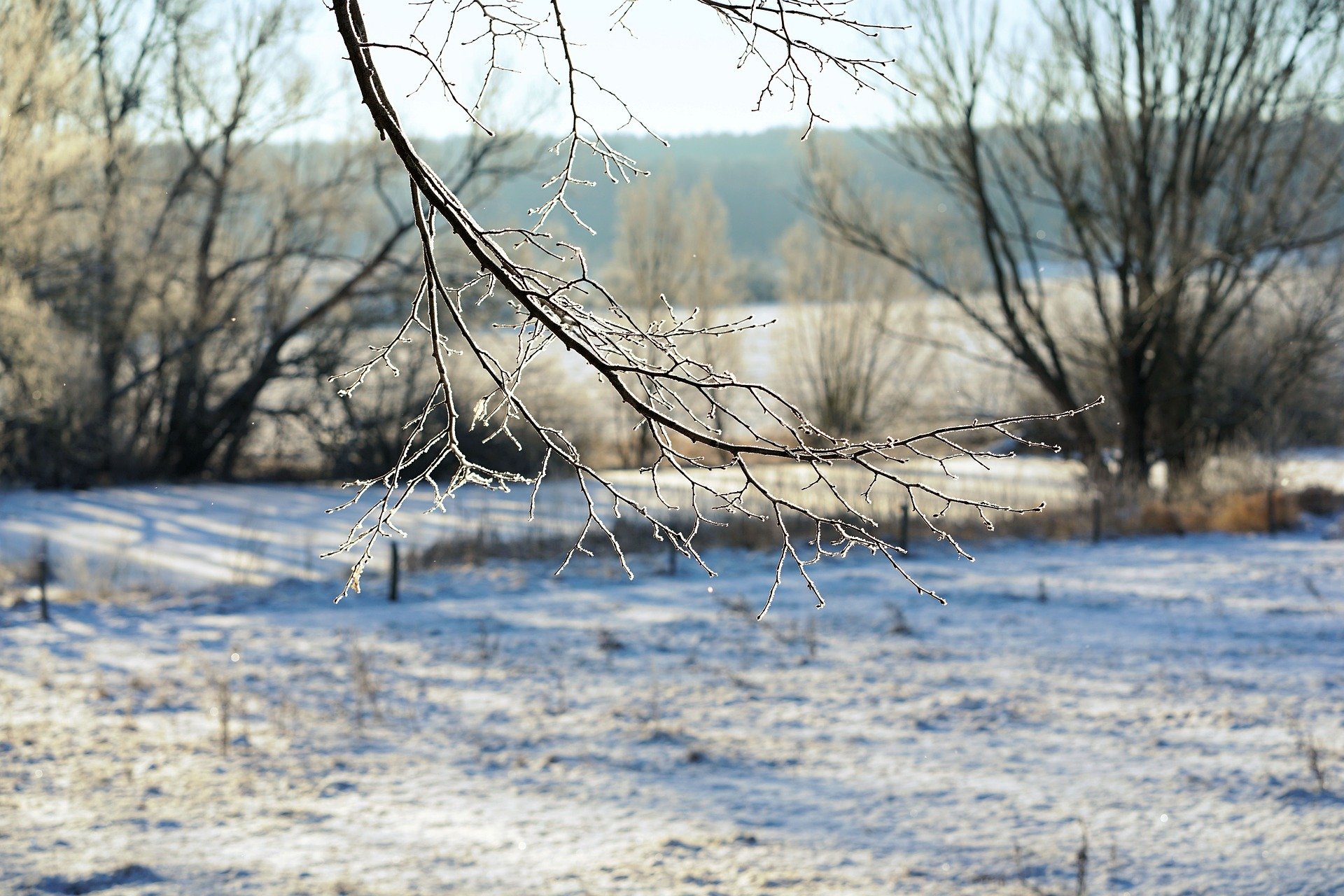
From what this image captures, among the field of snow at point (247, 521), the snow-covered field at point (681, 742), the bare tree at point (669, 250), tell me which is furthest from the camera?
the bare tree at point (669, 250)

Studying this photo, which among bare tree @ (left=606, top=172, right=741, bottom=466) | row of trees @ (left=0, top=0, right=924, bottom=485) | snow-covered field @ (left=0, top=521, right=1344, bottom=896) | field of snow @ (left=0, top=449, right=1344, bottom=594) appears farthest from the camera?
bare tree @ (left=606, top=172, right=741, bottom=466)

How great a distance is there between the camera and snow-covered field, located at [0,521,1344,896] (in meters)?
4.84

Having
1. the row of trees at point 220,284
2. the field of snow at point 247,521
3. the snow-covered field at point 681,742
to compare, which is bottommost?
the snow-covered field at point 681,742

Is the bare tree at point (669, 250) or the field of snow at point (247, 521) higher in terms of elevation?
the bare tree at point (669, 250)

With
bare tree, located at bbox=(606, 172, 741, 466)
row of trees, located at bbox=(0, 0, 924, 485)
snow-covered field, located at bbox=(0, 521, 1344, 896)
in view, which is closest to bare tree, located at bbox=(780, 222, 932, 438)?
bare tree, located at bbox=(606, 172, 741, 466)

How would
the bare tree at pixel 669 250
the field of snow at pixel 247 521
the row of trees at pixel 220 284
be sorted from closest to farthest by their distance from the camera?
1. the field of snow at pixel 247 521
2. the row of trees at pixel 220 284
3. the bare tree at pixel 669 250

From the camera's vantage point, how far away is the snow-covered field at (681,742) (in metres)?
4.84

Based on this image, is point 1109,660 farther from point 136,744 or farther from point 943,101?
point 943,101

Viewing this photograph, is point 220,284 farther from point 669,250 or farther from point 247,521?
point 669,250

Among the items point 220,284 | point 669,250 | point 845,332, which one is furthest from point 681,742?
point 845,332

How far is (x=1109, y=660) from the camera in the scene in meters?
8.20

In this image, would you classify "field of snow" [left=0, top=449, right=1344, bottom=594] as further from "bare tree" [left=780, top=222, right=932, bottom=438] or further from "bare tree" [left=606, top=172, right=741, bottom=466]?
"bare tree" [left=606, top=172, right=741, bottom=466]

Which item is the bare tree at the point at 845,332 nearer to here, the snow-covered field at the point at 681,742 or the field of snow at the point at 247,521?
the field of snow at the point at 247,521

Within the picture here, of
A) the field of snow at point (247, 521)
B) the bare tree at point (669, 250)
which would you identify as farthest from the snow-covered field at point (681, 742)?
the bare tree at point (669, 250)
